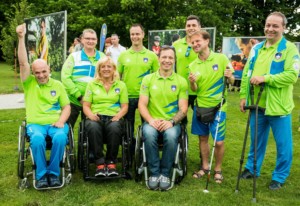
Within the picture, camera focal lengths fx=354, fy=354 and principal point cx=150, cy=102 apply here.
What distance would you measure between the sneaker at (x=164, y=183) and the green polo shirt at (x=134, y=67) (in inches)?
43.9

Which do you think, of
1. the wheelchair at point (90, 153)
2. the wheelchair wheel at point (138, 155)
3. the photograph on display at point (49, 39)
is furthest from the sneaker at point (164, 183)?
the photograph on display at point (49, 39)

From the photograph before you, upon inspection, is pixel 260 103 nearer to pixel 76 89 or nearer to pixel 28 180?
pixel 76 89

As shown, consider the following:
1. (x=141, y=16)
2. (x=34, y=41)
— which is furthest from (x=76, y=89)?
(x=141, y=16)

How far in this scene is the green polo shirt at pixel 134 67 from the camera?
→ 4258 mm

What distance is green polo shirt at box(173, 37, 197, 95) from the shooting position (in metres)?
4.23

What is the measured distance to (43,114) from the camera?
378 centimetres

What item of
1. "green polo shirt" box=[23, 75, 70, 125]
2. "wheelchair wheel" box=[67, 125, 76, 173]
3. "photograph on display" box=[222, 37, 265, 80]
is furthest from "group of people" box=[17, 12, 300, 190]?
"photograph on display" box=[222, 37, 265, 80]

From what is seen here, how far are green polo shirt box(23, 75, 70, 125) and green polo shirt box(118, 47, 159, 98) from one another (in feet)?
2.73

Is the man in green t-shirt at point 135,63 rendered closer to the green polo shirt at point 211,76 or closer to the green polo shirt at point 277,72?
the green polo shirt at point 211,76

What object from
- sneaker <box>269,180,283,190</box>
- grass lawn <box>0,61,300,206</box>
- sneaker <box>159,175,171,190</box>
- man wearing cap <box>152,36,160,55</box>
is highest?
man wearing cap <box>152,36,160,55</box>

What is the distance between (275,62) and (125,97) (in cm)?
166

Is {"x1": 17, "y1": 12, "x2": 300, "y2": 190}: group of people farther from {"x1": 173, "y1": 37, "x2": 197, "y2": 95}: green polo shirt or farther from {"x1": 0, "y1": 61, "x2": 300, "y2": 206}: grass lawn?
{"x1": 0, "y1": 61, "x2": 300, "y2": 206}: grass lawn

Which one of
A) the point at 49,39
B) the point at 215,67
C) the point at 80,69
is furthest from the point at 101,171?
the point at 49,39

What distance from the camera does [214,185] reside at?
12.7ft
